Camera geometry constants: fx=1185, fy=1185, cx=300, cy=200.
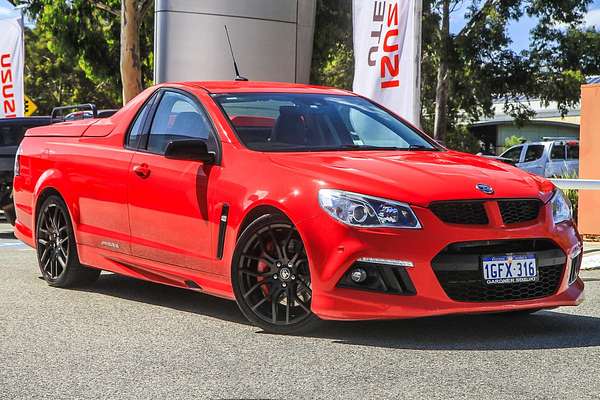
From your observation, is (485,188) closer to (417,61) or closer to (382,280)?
(382,280)

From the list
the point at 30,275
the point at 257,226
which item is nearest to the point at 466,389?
the point at 257,226

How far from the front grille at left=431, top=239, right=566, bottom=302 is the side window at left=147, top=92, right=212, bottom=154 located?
206 cm

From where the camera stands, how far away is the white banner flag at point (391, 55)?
12.7m

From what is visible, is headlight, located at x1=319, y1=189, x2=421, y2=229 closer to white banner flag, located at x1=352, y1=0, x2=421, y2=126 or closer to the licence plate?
the licence plate

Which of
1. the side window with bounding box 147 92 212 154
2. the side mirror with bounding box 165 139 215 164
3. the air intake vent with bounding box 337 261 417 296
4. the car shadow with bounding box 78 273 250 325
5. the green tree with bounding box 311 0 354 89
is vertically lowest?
the car shadow with bounding box 78 273 250 325

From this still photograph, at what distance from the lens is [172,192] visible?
7.68 m

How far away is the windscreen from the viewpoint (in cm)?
760

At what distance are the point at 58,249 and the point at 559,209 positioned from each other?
4.08 metres

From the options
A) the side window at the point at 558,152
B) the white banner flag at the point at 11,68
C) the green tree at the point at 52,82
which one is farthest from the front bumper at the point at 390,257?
the green tree at the point at 52,82

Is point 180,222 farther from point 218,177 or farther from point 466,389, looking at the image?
point 466,389

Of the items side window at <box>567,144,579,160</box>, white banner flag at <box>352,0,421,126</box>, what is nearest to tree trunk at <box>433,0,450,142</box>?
side window at <box>567,144,579,160</box>

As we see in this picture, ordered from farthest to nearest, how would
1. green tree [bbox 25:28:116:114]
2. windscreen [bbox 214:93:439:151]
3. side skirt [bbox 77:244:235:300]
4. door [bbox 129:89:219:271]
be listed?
green tree [bbox 25:28:116:114], windscreen [bbox 214:93:439:151], door [bbox 129:89:219:271], side skirt [bbox 77:244:235:300]

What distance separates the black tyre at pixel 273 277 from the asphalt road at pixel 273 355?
130 millimetres

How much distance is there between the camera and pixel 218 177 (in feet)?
24.1
